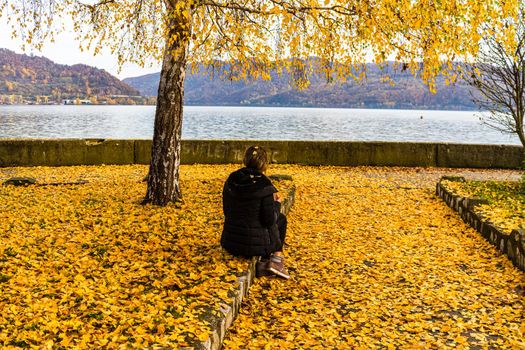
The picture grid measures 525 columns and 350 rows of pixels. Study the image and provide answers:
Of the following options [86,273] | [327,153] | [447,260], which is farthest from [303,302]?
[327,153]

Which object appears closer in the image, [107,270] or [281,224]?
[107,270]

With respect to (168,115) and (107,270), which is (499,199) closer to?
(168,115)

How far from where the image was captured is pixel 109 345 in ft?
12.7

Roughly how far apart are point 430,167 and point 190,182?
9.91m

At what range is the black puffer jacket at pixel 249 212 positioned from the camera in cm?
569

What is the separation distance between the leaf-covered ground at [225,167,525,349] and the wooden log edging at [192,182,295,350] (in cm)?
14

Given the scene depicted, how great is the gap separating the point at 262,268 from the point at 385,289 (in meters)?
1.58

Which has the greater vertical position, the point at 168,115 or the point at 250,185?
the point at 168,115

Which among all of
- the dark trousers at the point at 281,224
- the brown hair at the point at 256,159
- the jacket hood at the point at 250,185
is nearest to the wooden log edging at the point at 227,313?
the dark trousers at the point at 281,224

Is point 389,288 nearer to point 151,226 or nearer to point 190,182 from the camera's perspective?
point 151,226

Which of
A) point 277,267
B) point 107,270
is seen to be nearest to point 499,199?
point 277,267

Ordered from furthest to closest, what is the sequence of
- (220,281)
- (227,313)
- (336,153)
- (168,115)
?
(336,153)
(168,115)
(220,281)
(227,313)

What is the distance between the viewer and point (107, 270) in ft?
18.6

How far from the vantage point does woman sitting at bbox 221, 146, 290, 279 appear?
570 centimetres
